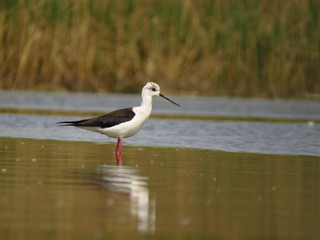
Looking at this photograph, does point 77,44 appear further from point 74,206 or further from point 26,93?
point 74,206

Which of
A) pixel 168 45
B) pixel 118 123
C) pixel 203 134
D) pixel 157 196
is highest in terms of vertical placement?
pixel 168 45

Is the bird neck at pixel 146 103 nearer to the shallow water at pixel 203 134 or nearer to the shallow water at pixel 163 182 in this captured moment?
the shallow water at pixel 163 182

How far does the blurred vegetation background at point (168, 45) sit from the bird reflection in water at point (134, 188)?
573 inches

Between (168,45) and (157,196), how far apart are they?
17.5m

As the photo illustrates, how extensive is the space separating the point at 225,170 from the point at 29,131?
20.3 feet

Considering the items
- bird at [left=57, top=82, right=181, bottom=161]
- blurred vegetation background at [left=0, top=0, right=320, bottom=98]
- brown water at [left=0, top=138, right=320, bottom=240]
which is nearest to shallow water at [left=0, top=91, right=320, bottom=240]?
brown water at [left=0, top=138, right=320, bottom=240]

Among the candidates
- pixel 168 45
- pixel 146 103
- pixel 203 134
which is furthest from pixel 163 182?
pixel 168 45

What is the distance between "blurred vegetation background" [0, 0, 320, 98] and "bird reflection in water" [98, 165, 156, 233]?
14.6 metres

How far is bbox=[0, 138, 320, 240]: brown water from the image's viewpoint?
22.4ft

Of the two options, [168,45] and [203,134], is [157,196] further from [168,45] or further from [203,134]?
[168,45]

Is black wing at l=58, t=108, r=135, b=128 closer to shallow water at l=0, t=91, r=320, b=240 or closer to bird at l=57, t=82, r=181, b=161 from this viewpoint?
bird at l=57, t=82, r=181, b=161

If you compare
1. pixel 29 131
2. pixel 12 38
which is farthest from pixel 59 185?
pixel 12 38

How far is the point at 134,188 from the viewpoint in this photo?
8883 mm

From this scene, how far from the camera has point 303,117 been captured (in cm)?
2172
